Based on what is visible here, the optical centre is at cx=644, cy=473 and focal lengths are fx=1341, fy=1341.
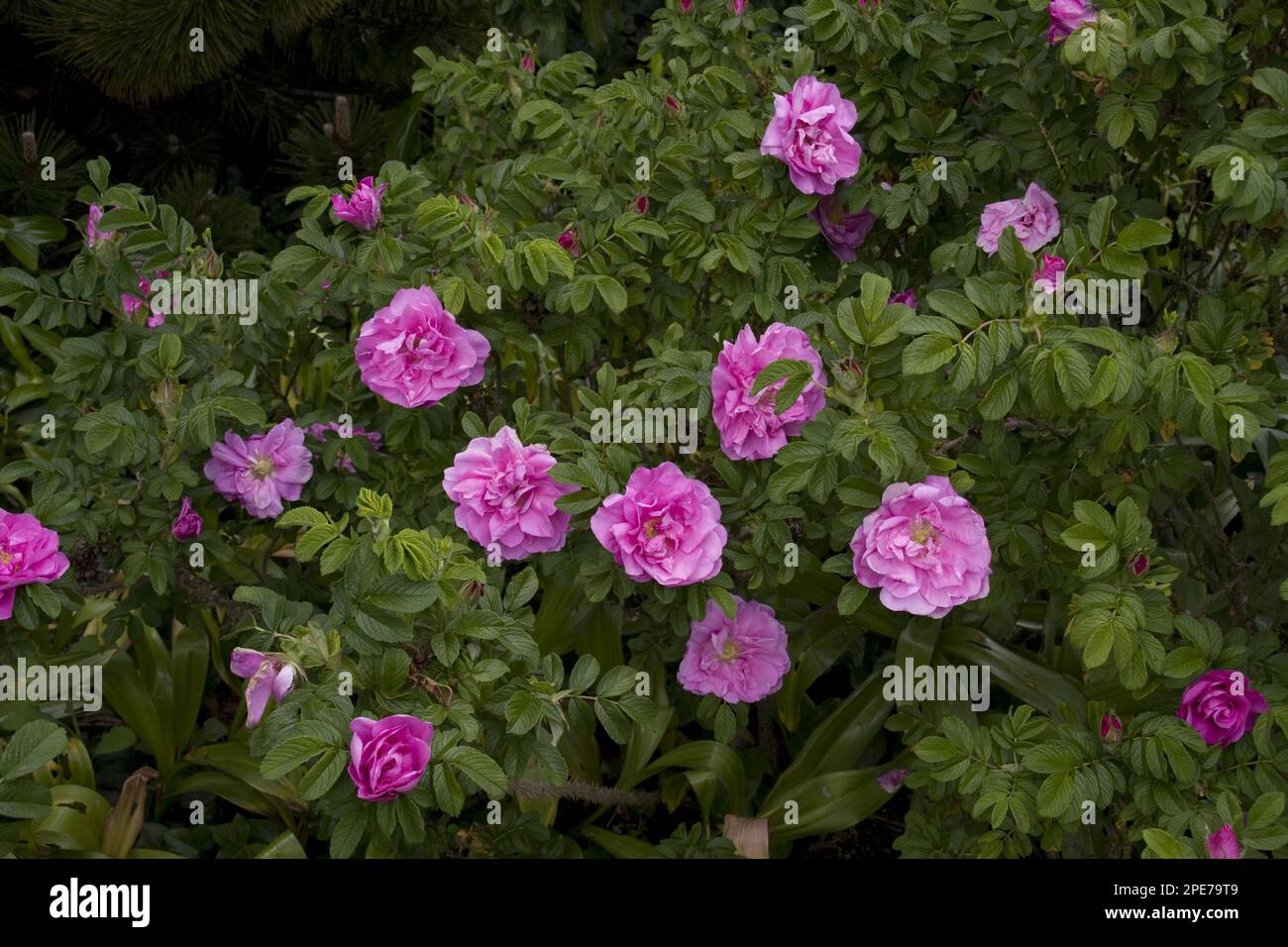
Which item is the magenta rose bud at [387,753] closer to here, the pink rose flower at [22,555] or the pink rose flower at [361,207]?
the pink rose flower at [22,555]

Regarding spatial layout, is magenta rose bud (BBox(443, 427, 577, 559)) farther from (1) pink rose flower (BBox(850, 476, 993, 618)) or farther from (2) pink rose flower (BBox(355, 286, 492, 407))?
(1) pink rose flower (BBox(850, 476, 993, 618))

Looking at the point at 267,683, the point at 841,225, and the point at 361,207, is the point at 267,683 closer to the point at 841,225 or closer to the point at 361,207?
the point at 361,207

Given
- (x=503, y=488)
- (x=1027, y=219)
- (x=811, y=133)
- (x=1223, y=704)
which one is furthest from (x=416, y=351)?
(x=1223, y=704)

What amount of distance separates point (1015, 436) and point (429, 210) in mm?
857

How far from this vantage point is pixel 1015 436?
6.14 feet

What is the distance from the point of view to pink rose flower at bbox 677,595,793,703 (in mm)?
1958

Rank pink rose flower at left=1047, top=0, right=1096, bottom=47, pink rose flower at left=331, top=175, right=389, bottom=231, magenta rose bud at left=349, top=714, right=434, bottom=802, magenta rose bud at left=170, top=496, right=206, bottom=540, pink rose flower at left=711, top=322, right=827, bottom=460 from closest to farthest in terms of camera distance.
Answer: magenta rose bud at left=349, top=714, right=434, bottom=802, pink rose flower at left=711, top=322, right=827, bottom=460, pink rose flower at left=1047, top=0, right=1096, bottom=47, pink rose flower at left=331, top=175, right=389, bottom=231, magenta rose bud at left=170, top=496, right=206, bottom=540

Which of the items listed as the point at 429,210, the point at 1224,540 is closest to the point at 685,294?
the point at 429,210

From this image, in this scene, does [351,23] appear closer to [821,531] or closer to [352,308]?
[352,308]

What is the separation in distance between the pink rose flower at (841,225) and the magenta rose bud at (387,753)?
40.9 inches

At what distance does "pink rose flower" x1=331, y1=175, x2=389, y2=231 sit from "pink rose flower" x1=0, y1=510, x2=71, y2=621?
58cm

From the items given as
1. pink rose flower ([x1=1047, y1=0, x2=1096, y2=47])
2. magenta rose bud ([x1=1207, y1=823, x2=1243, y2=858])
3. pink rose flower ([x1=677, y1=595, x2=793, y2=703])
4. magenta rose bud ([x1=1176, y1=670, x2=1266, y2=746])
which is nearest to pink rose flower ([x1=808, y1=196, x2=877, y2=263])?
pink rose flower ([x1=1047, y1=0, x2=1096, y2=47])

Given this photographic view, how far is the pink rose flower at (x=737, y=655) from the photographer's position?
196 cm

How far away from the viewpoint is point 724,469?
174 cm
